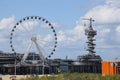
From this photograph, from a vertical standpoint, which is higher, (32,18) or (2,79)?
(32,18)

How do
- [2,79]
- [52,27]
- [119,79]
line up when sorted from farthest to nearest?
[52,27] → [2,79] → [119,79]

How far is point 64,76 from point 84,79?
3207 mm

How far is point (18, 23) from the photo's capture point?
178m

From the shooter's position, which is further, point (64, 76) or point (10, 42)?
point (10, 42)

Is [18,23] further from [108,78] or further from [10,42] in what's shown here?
[108,78]

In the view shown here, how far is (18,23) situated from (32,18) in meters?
7.48

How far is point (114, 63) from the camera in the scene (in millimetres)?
153625

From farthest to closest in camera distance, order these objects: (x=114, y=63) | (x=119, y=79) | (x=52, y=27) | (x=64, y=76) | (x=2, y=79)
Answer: (x=52, y=27), (x=114, y=63), (x=2, y=79), (x=119, y=79), (x=64, y=76)

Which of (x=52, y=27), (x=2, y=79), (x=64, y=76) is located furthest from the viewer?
(x=52, y=27)

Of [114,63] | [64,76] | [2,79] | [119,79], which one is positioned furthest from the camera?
[114,63]

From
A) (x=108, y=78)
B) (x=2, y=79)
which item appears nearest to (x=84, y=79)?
(x=108, y=78)

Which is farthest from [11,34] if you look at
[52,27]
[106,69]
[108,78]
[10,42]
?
[108,78]

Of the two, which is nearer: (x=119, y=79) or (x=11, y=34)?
(x=119, y=79)

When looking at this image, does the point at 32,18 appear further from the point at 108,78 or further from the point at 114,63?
the point at 108,78
